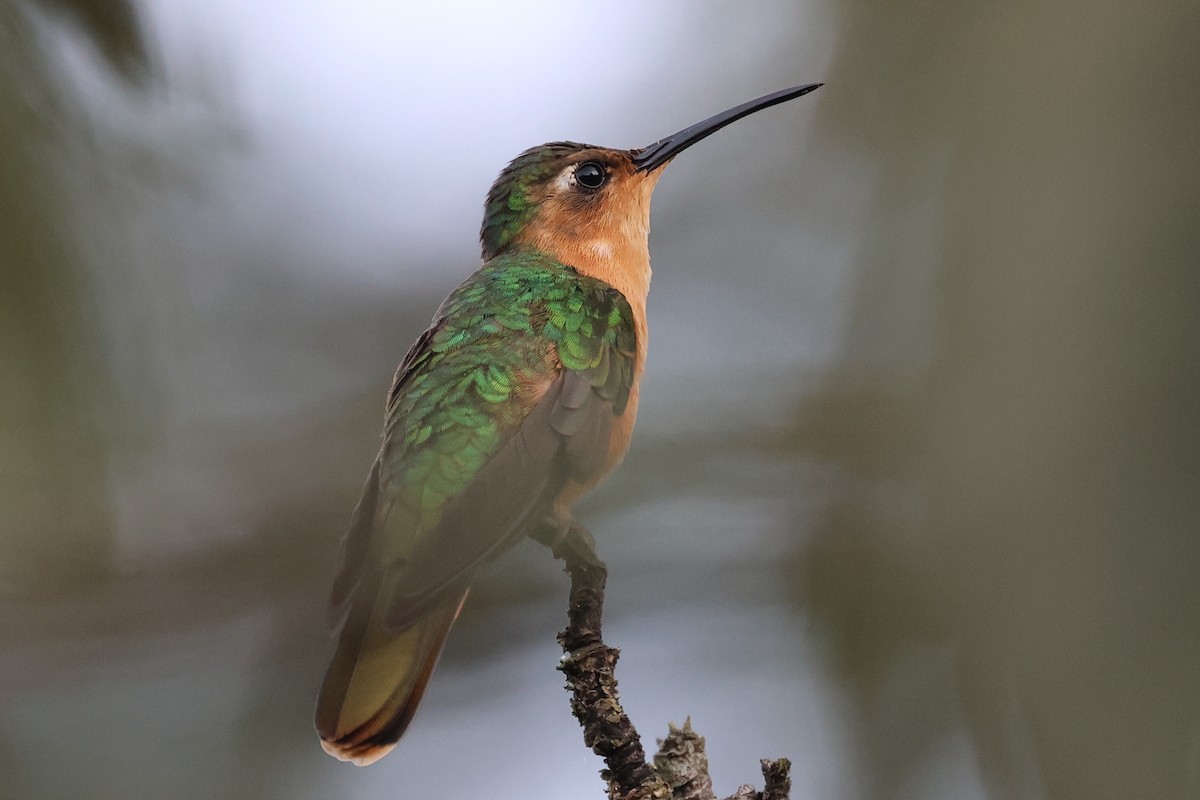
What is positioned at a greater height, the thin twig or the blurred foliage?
the blurred foliage

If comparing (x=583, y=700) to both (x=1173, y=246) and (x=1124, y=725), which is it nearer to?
(x=1124, y=725)

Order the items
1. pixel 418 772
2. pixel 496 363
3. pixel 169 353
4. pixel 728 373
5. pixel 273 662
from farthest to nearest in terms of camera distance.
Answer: pixel 728 373 → pixel 169 353 → pixel 273 662 → pixel 418 772 → pixel 496 363

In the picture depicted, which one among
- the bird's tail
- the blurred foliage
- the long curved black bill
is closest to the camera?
the bird's tail

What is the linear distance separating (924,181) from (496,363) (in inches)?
82.1

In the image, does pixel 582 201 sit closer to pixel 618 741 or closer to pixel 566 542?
pixel 566 542

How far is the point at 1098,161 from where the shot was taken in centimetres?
271

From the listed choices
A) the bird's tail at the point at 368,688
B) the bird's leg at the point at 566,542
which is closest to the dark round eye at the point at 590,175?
the bird's leg at the point at 566,542

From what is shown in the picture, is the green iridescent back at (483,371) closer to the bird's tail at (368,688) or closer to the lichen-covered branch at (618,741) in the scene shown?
the bird's tail at (368,688)

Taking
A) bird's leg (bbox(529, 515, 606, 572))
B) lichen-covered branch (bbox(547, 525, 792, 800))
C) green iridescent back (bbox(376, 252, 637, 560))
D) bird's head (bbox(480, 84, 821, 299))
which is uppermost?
bird's head (bbox(480, 84, 821, 299))

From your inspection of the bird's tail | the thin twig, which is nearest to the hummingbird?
the bird's tail

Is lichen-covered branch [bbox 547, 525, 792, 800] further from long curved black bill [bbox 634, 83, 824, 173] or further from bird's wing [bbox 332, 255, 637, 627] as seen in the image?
long curved black bill [bbox 634, 83, 824, 173]

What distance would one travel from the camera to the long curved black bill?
1342 mm

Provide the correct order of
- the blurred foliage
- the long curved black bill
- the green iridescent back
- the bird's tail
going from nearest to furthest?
the bird's tail → the green iridescent back → the long curved black bill → the blurred foliage

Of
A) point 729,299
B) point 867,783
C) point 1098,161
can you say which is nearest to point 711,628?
point 867,783
